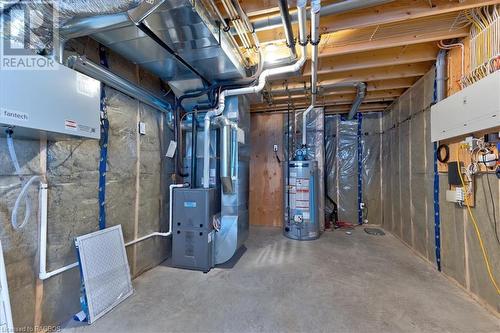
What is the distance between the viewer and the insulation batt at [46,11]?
1136 mm

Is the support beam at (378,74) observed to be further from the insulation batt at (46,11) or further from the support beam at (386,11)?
the insulation batt at (46,11)

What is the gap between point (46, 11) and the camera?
118 centimetres

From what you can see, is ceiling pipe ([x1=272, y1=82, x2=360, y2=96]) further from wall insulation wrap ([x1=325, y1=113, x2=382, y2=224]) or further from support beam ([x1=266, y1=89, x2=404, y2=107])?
wall insulation wrap ([x1=325, y1=113, x2=382, y2=224])

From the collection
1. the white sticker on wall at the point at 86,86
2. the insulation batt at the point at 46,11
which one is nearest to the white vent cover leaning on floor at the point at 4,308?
the white sticker on wall at the point at 86,86

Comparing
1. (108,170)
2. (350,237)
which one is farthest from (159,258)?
(350,237)

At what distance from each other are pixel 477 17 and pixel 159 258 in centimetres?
394

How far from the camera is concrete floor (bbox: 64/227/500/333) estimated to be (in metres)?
1.64

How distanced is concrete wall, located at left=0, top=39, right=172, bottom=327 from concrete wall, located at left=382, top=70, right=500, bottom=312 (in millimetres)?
3167

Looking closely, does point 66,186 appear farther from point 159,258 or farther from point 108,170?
point 159,258

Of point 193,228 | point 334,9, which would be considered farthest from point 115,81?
point 334,9

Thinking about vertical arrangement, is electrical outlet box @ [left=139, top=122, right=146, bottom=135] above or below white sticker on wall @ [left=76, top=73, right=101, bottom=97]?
below

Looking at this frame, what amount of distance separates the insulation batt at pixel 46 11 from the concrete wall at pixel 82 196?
0.57m

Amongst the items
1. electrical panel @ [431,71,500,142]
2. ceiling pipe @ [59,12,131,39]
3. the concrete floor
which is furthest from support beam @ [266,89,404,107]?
ceiling pipe @ [59,12,131,39]

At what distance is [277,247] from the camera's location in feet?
11.1
